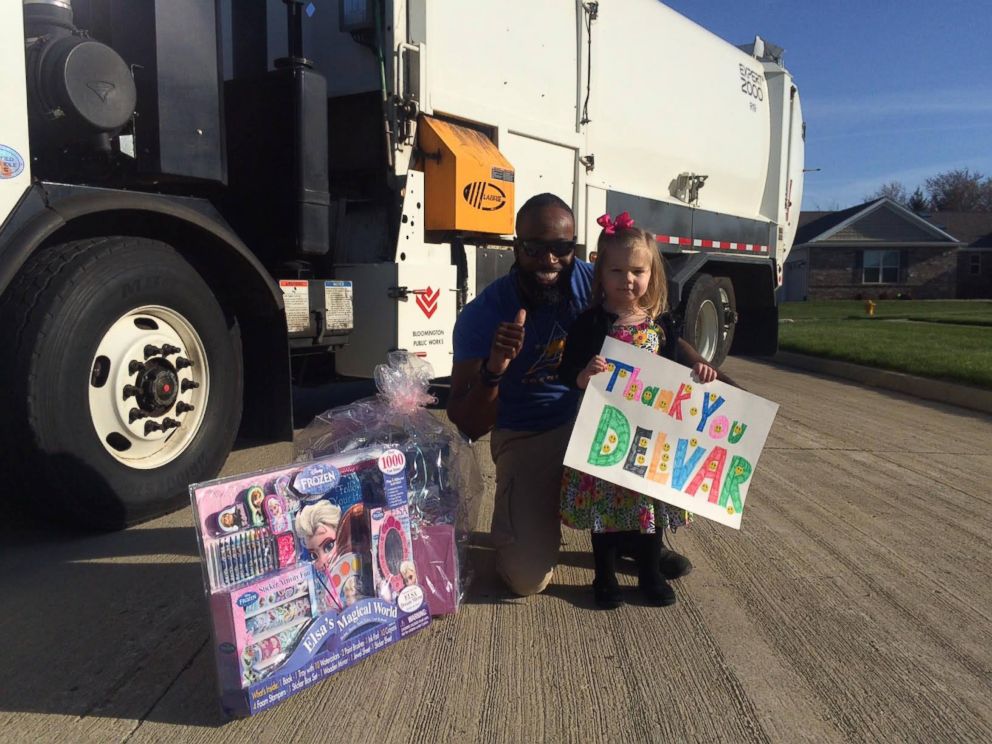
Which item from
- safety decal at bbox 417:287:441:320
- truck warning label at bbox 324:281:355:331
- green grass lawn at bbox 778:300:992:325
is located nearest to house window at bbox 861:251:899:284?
green grass lawn at bbox 778:300:992:325

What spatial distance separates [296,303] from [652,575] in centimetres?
231

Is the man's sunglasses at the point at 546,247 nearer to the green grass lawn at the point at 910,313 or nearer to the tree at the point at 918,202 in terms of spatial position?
the green grass lawn at the point at 910,313

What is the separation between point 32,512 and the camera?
3004 mm

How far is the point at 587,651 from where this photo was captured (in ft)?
7.84

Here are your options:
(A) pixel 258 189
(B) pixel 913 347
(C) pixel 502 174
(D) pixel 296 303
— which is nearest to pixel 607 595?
(D) pixel 296 303

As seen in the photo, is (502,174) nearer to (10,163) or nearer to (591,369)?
(591,369)

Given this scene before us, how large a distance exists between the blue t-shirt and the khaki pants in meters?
0.07

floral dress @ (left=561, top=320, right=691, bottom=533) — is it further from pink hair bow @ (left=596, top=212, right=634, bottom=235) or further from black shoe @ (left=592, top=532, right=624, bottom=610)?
pink hair bow @ (left=596, top=212, right=634, bottom=235)

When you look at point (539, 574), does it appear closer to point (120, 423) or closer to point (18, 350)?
point (120, 423)

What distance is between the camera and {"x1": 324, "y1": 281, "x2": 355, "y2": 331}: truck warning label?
14.2ft

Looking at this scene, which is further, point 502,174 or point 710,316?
point 710,316

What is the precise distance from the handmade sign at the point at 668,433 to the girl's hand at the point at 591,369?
0.09ft

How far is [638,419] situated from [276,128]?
8.34 feet

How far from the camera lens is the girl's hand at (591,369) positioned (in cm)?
258
